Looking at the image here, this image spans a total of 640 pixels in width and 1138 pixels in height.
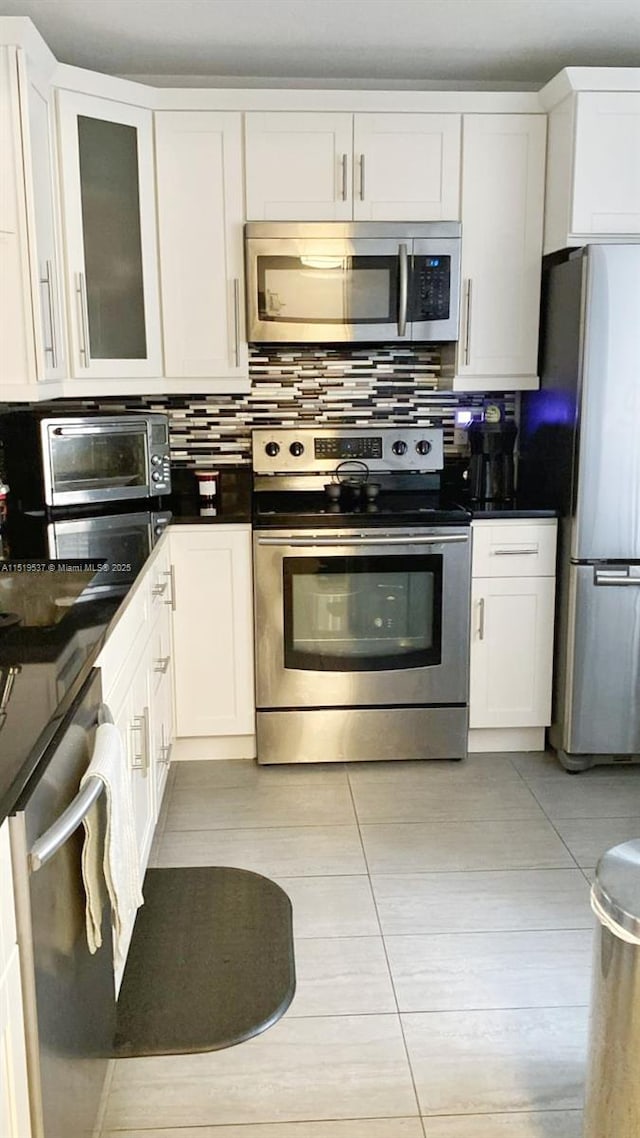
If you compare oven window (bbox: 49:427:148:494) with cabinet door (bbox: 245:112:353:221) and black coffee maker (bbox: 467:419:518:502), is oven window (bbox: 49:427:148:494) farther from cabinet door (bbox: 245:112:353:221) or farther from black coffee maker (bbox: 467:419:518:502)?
black coffee maker (bbox: 467:419:518:502)

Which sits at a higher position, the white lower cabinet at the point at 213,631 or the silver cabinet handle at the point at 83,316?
the silver cabinet handle at the point at 83,316

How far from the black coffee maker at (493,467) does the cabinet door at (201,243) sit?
0.90 meters

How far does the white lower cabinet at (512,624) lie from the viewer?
3297 millimetres

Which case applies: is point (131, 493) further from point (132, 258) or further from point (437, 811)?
point (437, 811)

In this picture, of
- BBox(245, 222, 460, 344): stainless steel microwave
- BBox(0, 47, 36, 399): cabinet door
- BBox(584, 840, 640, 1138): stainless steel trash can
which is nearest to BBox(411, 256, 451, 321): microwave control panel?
BBox(245, 222, 460, 344): stainless steel microwave

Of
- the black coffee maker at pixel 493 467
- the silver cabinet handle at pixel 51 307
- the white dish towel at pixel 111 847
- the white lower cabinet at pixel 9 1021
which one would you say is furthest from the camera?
the black coffee maker at pixel 493 467

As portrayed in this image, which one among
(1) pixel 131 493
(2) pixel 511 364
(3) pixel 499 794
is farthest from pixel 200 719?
(2) pixel 511 364

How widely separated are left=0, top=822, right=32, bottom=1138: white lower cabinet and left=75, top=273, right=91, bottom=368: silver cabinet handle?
2.29 m

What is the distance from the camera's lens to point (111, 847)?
59.5 inches

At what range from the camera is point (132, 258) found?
10.6ft

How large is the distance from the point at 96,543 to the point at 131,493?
1.76 feet

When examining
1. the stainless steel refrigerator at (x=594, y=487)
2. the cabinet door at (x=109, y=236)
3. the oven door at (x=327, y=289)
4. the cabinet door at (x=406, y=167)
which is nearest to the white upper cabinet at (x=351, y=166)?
the cabinet door at (x=406, y=167)

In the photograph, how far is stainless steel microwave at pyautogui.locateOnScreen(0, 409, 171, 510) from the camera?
300 cm

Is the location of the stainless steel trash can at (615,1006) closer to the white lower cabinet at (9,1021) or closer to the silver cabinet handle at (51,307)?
the white lower cabinet at (9,1021)
